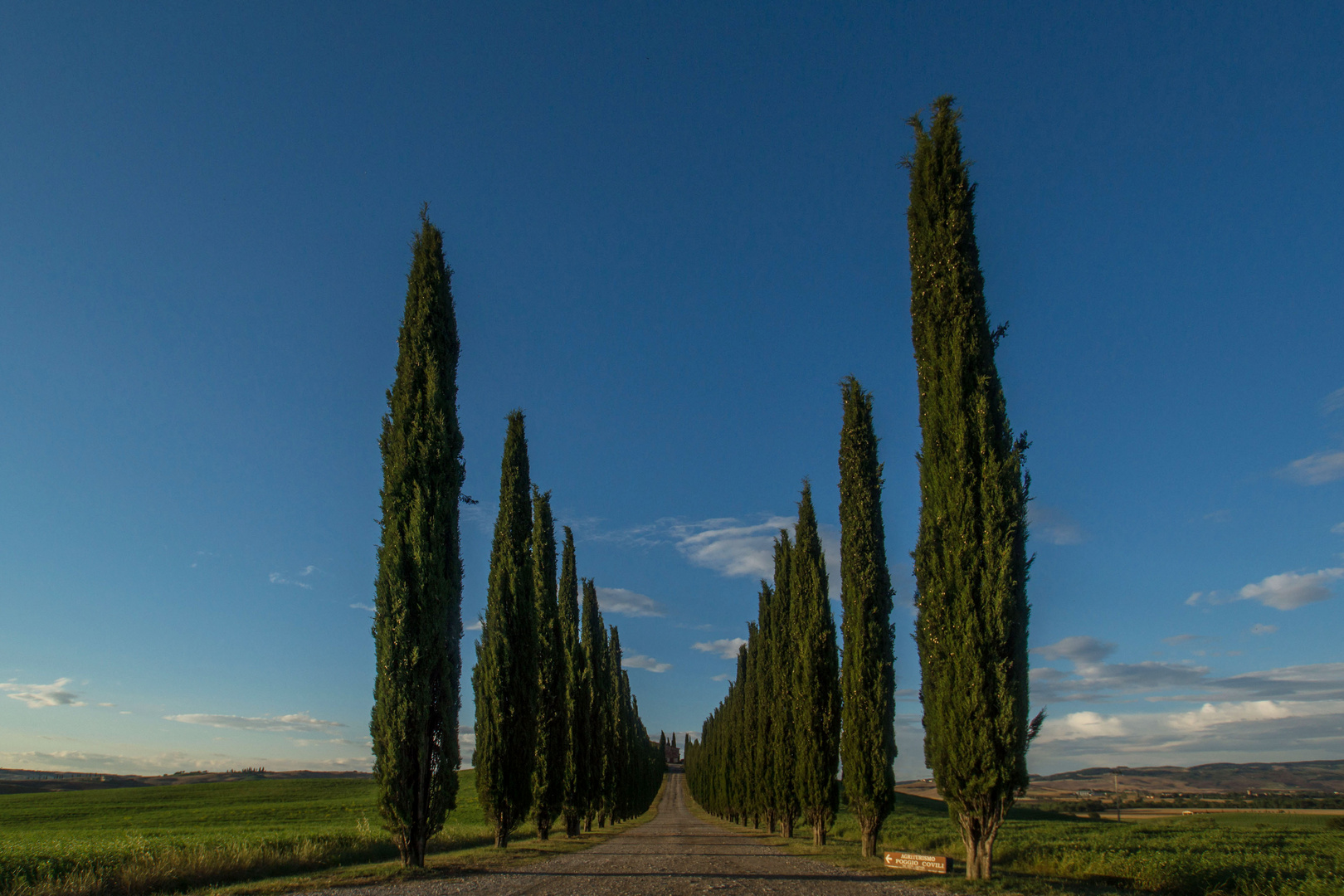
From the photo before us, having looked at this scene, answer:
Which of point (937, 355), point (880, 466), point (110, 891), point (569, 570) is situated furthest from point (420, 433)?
point (569, 570)

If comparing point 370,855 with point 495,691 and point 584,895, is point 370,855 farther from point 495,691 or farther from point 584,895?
point 584,895

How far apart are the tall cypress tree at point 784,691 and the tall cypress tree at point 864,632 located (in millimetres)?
5547

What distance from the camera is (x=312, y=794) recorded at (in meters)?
53.1

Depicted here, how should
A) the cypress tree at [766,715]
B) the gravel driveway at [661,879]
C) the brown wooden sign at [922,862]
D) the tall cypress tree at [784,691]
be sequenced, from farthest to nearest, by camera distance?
the cypress tree at [766,715]
the tall cypress tree at [784,691]
the brown wooden sign at [922,862]
the gravel driveway at [661,879]

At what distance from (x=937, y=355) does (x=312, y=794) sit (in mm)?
60092

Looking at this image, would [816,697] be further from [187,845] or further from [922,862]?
[187,845]

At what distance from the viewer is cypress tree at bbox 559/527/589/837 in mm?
23812

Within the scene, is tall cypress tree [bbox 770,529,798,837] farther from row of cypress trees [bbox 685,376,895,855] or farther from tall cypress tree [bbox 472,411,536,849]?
tall cypress tree [bbox 472,411,536,849]

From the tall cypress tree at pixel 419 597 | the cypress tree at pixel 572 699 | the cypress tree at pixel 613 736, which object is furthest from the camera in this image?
the cypress tree at pixel 613 736

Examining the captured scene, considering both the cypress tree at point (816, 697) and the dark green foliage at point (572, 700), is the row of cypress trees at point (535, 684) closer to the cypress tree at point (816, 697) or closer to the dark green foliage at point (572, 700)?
the dark green foliage at point (572, 700)

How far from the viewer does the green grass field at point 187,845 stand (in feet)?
34.3

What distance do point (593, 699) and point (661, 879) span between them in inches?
861

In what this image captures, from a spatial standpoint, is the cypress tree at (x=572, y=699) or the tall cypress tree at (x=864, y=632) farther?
the cypress tree at (x=572, y=699)

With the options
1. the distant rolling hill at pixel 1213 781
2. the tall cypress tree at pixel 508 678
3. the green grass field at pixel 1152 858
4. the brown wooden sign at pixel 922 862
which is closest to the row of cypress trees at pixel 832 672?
the green grass field at pixel 1152 858
